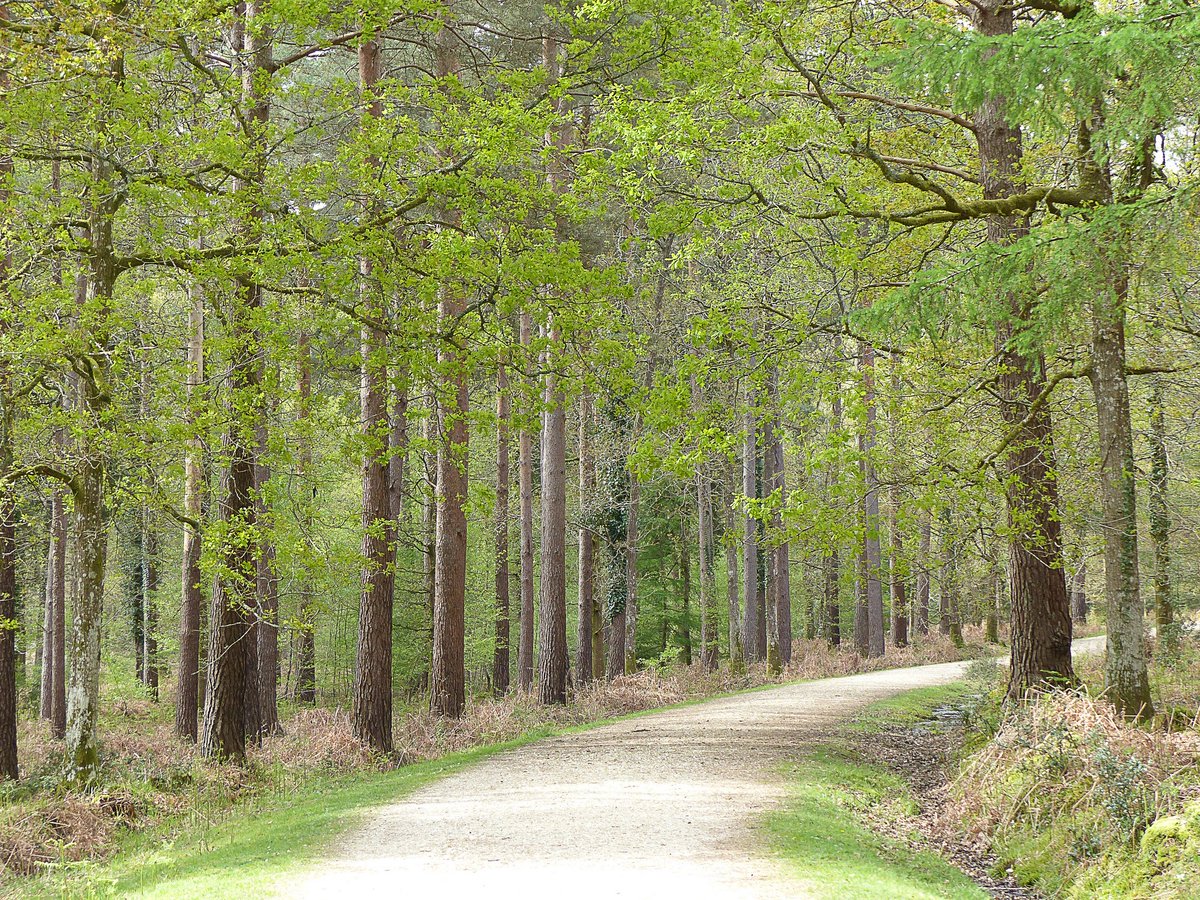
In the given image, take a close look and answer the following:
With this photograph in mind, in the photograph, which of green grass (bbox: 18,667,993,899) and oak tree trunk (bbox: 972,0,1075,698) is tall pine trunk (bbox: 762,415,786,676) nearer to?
oak tree trunk (bbox: 972,0,1075,698)

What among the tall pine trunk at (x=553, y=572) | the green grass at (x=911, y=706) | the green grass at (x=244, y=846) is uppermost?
the tall pine trunk at (x=553, y=572)

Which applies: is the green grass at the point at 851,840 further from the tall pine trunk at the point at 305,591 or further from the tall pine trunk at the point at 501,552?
the tall pine trunk at the point at 501,552

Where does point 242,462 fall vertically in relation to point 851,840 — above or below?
above

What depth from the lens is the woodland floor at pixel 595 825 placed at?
6348 millimetres

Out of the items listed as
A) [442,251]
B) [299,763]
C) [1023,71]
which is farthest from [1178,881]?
[299,763]

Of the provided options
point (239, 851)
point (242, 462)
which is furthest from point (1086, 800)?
point (242, 462)

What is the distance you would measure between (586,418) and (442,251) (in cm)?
1401

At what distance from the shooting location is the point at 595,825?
8117mm

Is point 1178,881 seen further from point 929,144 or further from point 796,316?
point 929,144

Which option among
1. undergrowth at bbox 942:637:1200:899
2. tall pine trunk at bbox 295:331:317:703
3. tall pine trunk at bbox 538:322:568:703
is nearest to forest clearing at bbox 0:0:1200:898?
undergrowth at bbox 942:637:1200:899

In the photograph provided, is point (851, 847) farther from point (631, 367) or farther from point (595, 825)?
point (631, 367)

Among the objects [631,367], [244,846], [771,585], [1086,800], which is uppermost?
[631,367]

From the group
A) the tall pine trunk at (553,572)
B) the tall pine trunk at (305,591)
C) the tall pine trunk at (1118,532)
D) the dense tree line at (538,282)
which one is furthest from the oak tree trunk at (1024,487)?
the tall pine trunk at (553,572)

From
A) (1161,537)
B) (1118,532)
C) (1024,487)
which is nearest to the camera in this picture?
(1118,532)
